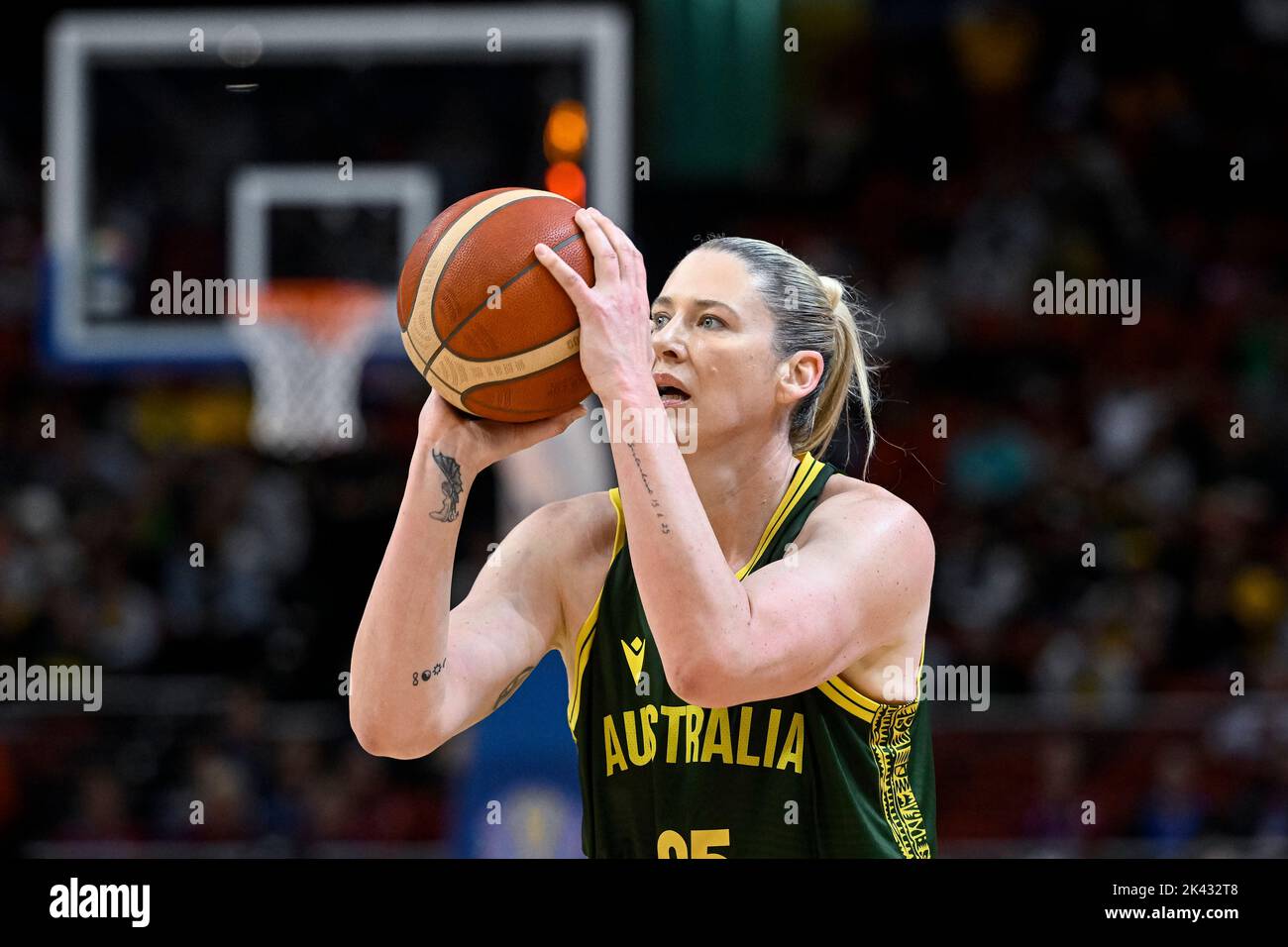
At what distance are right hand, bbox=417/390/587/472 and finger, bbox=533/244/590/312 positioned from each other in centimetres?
23

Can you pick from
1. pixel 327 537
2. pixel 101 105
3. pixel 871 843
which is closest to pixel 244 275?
pixel 327 537

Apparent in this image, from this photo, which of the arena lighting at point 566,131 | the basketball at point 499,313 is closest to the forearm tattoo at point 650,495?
the basketball at point 499,313

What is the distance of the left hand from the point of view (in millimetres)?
2496

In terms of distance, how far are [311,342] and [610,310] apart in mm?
4390

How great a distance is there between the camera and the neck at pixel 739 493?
2.95 metres

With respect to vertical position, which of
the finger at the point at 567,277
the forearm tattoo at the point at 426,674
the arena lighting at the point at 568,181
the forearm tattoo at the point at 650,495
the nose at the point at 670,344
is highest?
the arena lighting at the point at 568,181

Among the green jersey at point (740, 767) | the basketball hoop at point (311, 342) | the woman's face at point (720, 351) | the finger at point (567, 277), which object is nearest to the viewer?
the finger at point (567, 277)

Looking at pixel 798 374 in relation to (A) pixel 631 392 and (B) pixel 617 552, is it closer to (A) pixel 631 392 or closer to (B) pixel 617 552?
(B) pixel 617 552

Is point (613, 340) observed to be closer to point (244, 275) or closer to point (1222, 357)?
point (244, 275)

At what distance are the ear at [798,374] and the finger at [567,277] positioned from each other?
54 cm

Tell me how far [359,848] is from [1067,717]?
125 inches

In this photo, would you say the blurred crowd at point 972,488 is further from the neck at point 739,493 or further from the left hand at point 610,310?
the left hand at point 610,310

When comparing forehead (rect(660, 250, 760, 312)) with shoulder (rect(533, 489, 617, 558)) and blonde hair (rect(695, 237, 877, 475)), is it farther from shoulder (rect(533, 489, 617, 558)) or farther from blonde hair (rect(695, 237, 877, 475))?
shoulder (rect(533, 489, 617, 558))

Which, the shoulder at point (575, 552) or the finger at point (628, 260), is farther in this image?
the shoulder at point (575, 552)
